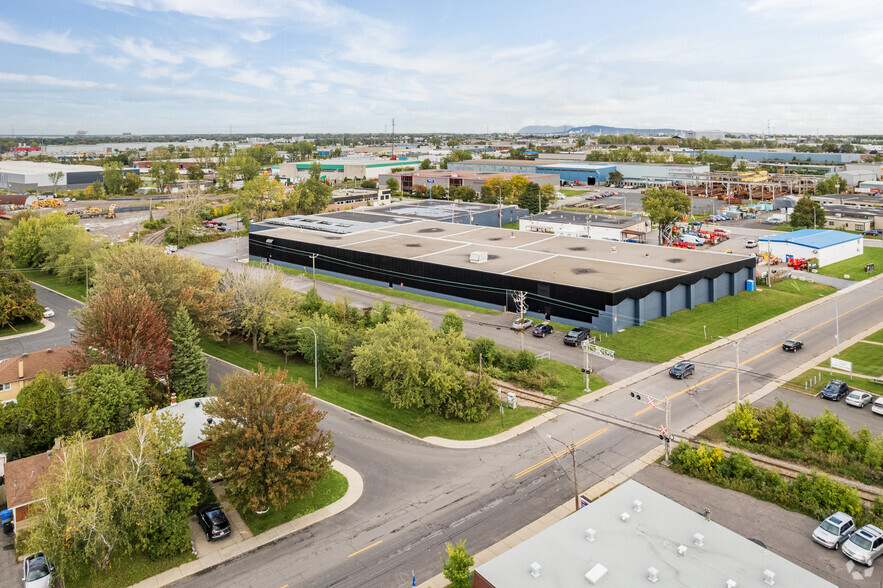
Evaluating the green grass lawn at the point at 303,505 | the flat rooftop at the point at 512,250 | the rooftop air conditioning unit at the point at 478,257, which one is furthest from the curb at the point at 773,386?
the rooftop air conditioning unit at the point at 478,257

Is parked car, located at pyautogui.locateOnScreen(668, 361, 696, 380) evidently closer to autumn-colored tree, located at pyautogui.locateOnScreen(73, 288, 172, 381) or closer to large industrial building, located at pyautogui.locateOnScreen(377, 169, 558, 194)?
autumn-colored tree, located at pyautogui.locateOnScreen(73, 288, 172, 381)

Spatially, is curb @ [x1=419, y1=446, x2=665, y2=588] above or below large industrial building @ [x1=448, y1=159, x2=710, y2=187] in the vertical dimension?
below

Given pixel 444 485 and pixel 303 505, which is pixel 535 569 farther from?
pixel 303 505

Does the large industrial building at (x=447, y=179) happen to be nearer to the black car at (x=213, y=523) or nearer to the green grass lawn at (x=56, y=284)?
the green grass lawn at (x=56, y=284)

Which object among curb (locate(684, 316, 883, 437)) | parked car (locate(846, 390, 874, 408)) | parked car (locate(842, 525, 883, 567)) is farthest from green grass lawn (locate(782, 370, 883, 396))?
parked car (locate(842, 525, 883, 567))

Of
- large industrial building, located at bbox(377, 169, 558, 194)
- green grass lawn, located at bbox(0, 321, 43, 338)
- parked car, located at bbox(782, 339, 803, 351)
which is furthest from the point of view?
large industrial building, located at bbox(377, 169, 558, 194)

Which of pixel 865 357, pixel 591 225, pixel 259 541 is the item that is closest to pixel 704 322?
pixel 865 357
